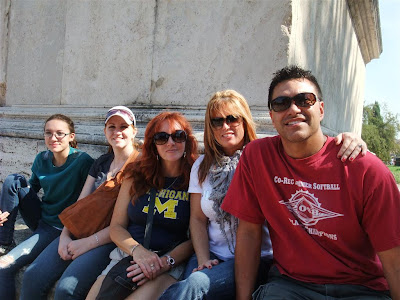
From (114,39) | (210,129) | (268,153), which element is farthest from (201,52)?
(268,153)

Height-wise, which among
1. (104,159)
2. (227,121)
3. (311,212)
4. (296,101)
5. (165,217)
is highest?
(296,101)

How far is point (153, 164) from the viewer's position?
2.51m

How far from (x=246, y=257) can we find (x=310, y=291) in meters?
0.38

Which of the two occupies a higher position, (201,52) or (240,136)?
(201,52)

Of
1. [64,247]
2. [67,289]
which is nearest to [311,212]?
[67,289]

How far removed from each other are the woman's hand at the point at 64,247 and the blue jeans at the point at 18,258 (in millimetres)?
320

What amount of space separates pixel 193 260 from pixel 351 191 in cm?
108

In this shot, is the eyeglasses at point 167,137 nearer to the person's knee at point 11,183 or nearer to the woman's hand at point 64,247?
the woman's hand at point 64,247

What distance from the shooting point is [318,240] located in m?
1.75

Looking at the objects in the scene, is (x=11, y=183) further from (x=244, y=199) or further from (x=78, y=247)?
(x=244, y=199)

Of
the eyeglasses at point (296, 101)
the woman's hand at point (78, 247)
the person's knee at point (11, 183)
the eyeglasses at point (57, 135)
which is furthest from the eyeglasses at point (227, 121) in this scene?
the person's knee at point (11, 183)

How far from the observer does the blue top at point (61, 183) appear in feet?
9.97

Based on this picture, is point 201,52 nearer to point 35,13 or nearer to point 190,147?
point 190,147

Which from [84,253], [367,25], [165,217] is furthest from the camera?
[367,25]
